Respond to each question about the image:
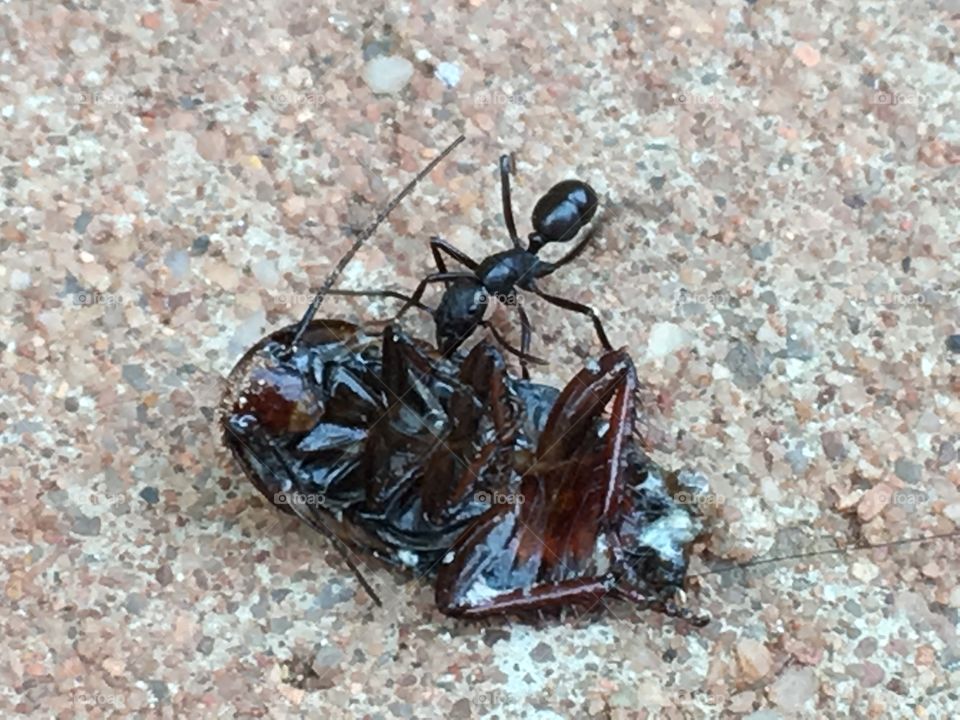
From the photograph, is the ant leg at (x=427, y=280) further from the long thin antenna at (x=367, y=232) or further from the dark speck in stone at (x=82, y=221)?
the dark speck in stone at (x=82, y=221)

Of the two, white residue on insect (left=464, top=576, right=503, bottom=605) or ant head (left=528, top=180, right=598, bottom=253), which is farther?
ant head (left=528, top=180, right=598, bottom=253)

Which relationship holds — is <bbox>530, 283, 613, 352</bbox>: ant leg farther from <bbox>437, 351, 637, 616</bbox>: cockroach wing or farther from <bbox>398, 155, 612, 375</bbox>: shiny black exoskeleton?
<bbox>437, 351, 637, 616</bbox>: cockroach wing

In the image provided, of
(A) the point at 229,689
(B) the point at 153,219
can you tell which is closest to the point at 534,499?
(A) the point at 229,689

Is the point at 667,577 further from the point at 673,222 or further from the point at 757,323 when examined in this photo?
the point at 673,222

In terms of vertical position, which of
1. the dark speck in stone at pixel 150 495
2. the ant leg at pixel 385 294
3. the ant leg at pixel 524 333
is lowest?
the dark speck in stone at pixel 150 495

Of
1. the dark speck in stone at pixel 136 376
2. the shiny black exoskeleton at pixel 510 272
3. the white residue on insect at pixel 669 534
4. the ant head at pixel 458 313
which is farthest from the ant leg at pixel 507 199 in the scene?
the dark speck in stone at pixel 136 376

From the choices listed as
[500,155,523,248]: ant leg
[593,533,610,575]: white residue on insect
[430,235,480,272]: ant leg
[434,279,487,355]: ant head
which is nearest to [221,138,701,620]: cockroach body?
[593,533,610,575]: white residue on insect
